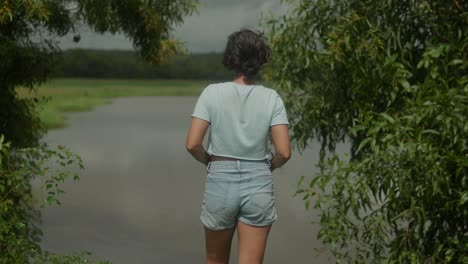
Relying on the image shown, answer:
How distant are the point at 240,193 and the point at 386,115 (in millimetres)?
1933

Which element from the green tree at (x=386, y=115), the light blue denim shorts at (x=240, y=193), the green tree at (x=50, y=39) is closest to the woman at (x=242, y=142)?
the light blue denim shorts at (x=240, y=193)

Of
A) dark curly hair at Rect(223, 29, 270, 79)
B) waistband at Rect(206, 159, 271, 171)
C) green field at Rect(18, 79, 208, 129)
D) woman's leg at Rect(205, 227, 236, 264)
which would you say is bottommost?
green field at Rect(18, 79, 208, 129)

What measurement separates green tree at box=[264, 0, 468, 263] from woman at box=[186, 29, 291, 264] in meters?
1.65

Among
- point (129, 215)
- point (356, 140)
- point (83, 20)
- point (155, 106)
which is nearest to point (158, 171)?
point (129, 215)

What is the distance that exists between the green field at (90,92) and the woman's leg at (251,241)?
33.4 meters

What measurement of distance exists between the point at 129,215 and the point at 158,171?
9.27m

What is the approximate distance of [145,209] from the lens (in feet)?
67.6

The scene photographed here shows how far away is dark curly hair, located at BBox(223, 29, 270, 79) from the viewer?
4.60 metres

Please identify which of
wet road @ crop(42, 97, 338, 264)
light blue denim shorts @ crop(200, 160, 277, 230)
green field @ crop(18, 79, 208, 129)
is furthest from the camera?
green field @ crop(18, 79, 208, 129)

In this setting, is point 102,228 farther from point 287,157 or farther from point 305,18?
point 287,157

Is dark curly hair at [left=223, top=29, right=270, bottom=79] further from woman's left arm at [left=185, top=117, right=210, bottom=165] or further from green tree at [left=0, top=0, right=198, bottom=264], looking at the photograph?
green tree at [left=0, top=0, right=198, bottom=264]

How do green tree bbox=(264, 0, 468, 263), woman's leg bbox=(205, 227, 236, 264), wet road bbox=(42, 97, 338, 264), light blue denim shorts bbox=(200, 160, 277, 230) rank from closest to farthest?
light blue denim shorts bbox=(200, 160, 277, 230) < woman's leg bbox=(205, 227, 236, 264) < green tree bbox=(264, 0, 468, 263) < wet road bbox=(42, 97, 338, 264)

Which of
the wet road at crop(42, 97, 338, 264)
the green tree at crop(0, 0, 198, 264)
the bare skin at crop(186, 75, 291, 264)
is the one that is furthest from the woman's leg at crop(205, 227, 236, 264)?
the green tree at crop(0, 0, 198, 264)

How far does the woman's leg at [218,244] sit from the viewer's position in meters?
4.68
